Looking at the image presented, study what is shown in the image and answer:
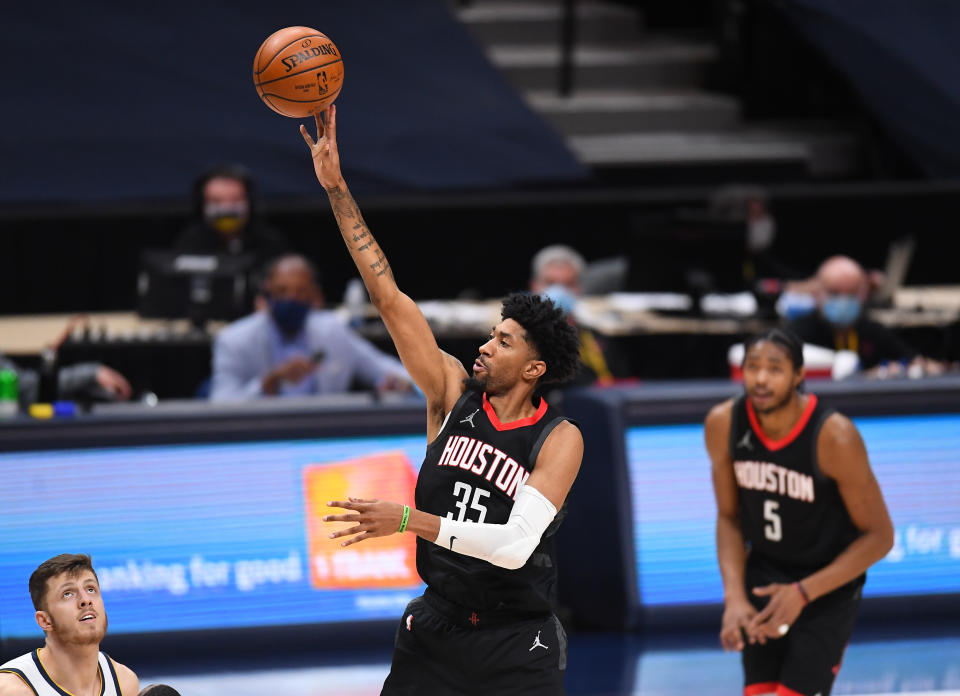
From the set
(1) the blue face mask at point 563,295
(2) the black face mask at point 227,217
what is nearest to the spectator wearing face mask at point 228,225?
(2) the black face mask at point 227,217

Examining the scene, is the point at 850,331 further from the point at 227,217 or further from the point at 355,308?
the point at 227,217

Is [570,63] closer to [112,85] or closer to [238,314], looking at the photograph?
[112,85]

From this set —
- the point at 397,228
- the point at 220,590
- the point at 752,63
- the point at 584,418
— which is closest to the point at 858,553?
the point at 584,418

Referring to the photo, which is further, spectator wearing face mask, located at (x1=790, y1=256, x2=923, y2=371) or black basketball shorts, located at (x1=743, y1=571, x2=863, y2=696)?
spectator wearing face mask, located at (x1=790, y1=256, x2=923, y2=371)

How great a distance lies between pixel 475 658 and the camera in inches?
165

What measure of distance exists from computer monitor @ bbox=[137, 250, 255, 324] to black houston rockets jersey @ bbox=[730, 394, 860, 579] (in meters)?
4.81

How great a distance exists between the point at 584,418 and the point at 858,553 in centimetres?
263

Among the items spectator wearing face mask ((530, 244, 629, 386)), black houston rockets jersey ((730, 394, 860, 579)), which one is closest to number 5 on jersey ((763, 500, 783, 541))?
black houston rockets jersey ((730, 394, 860, 579))

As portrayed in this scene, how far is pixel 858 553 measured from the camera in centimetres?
510

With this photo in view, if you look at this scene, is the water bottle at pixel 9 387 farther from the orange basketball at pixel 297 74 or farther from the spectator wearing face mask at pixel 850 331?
the spectator wearing face mask at pixel 850 331

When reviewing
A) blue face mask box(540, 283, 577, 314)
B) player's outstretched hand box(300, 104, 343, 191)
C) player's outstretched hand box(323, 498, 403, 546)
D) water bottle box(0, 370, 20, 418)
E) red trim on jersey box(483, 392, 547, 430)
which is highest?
Result: player's outstretched hand box(300, 104, 343, 191)

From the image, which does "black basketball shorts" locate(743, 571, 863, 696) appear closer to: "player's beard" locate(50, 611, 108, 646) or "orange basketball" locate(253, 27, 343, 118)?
"orange basketball" locate(253, 27, 343, 118)

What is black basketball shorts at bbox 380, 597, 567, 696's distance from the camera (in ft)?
13.7

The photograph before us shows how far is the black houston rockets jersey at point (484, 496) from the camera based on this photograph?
13.7 feet
